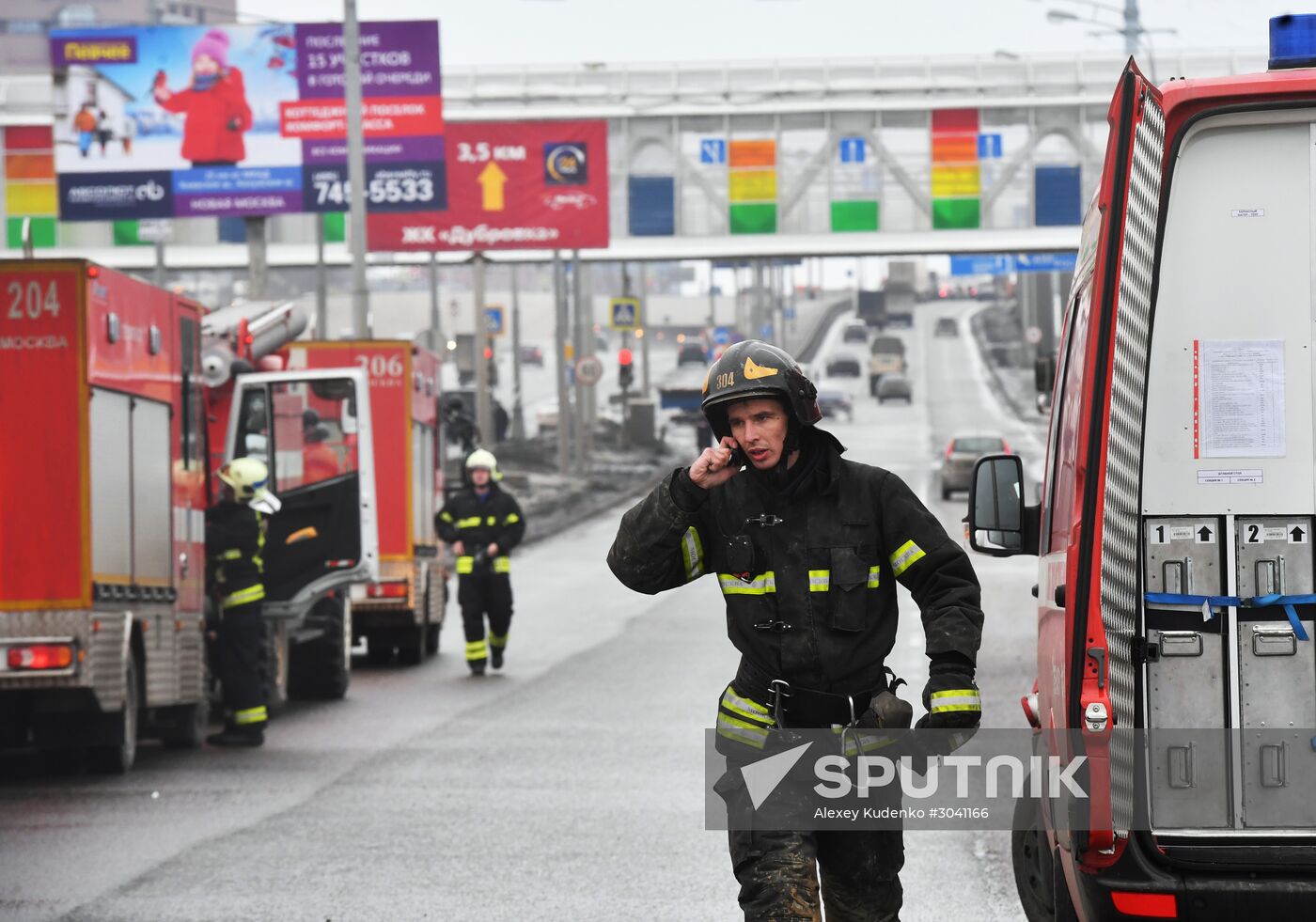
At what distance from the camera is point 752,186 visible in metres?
45.8

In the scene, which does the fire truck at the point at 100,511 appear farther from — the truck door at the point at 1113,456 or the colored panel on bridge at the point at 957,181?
the colored panel on bridge at the point at 957,181

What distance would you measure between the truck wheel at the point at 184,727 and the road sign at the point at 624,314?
1447 inches

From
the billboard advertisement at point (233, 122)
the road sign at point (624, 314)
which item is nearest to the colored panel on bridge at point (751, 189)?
the road sign at point (624, 314)

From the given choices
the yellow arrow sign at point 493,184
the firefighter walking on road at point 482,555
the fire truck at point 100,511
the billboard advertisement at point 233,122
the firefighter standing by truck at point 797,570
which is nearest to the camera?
the firefighter standing by truck at point 797,570

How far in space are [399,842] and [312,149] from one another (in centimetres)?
2373

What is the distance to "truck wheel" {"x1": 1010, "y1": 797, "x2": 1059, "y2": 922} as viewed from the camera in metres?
6.63

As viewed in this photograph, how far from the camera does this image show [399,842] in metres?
9.71

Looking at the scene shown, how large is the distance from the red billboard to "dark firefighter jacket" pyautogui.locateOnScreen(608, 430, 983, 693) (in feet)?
117

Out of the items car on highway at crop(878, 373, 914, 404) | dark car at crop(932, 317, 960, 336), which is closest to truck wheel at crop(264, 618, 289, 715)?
car on highway at crop(878, 373, 914, 404)

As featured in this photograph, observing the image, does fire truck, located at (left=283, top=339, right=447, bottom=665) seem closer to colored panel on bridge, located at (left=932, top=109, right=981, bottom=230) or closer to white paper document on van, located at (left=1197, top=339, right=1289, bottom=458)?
white paper document on van, located at (left=1197, top=339, right=1289, bottom=458)

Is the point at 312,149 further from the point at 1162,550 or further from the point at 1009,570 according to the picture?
the point at 1162,550

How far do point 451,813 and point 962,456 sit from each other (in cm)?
3364

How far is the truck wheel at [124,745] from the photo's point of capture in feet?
40.0

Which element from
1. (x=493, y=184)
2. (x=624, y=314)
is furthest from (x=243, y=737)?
(x=624, y=314)
